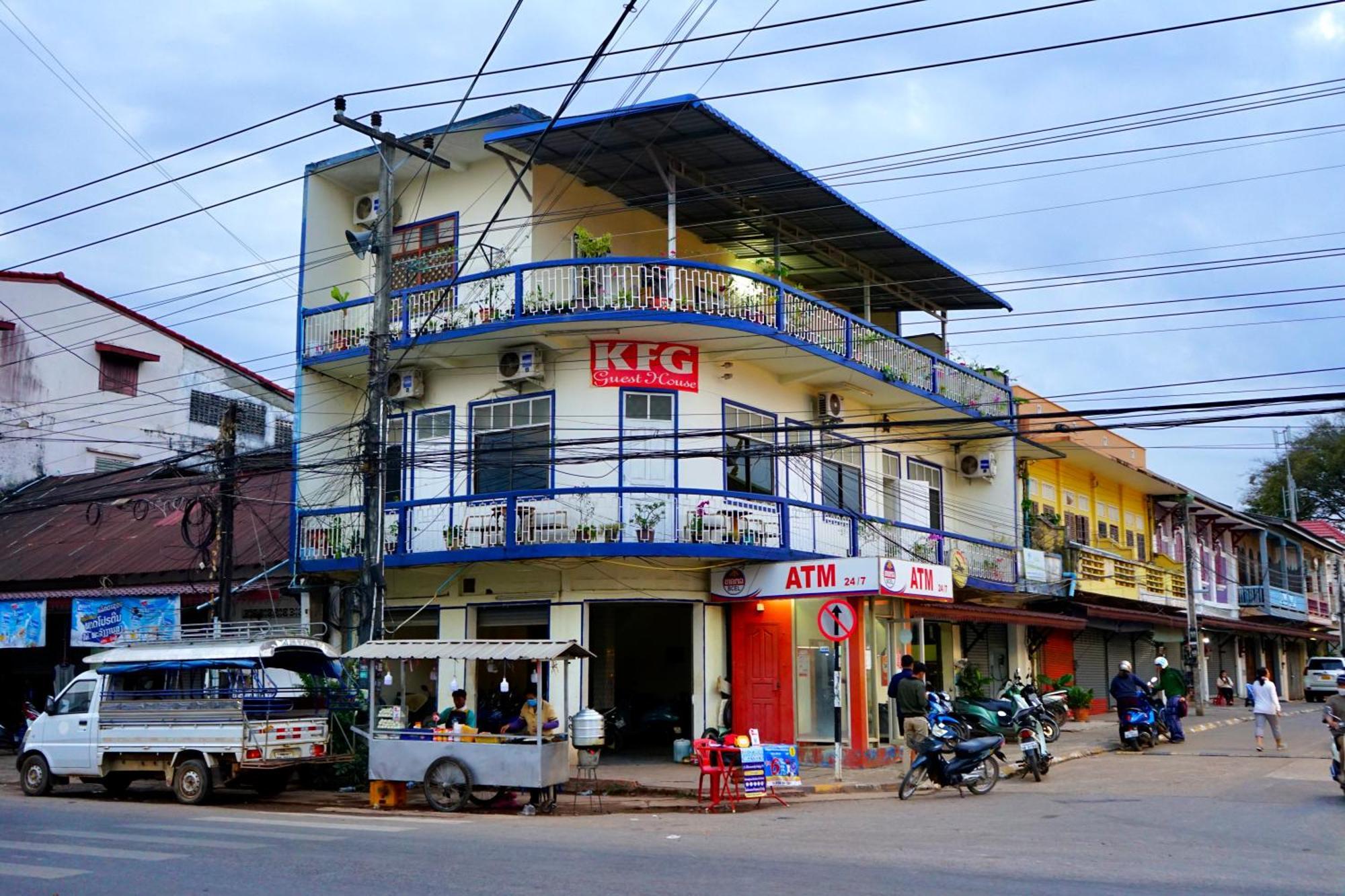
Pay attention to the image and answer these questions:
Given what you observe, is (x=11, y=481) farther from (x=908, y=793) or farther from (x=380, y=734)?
(x=908, y=793)

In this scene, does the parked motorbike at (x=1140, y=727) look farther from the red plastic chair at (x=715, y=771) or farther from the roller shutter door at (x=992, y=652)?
the red plastic chair at (x=715, y=771)

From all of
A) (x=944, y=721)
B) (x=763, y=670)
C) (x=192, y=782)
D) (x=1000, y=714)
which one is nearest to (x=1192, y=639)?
(x=1000, y=714)

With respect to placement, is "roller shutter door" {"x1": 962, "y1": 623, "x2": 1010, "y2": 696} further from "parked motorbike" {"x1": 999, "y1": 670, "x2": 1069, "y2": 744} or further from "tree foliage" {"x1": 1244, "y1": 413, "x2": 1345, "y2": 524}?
"tree foliage" {"x1": 1244, "y1": 413, "x2": 1345, "y2": 524}

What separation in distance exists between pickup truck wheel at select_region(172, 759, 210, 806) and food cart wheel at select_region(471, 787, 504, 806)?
389cm

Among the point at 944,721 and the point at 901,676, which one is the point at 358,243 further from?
the point at 944,721

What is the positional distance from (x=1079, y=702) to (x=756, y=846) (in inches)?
822

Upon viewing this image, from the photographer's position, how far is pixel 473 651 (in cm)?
1662

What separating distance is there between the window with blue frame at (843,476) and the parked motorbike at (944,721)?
513 cm

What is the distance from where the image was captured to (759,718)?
22.0 m

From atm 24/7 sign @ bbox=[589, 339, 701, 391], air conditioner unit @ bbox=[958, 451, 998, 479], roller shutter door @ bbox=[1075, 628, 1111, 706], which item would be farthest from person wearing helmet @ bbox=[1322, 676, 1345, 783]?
roller shutter door @ bbox=[1075, 628, 1111, 706]

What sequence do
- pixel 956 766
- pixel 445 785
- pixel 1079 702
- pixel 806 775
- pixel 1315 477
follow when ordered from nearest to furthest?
pixel 445 785, pixel 956 766, pixel 806 775, pixel 1079 702, pixel 1315 477

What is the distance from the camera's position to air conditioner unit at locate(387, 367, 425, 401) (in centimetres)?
2380

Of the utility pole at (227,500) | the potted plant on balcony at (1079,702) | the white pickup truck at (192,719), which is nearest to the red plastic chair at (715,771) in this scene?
the white pickup truck at (192,719)

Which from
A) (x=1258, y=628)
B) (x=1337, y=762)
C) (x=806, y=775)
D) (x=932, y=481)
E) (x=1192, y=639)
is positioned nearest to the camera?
(x=1337, y=762)
